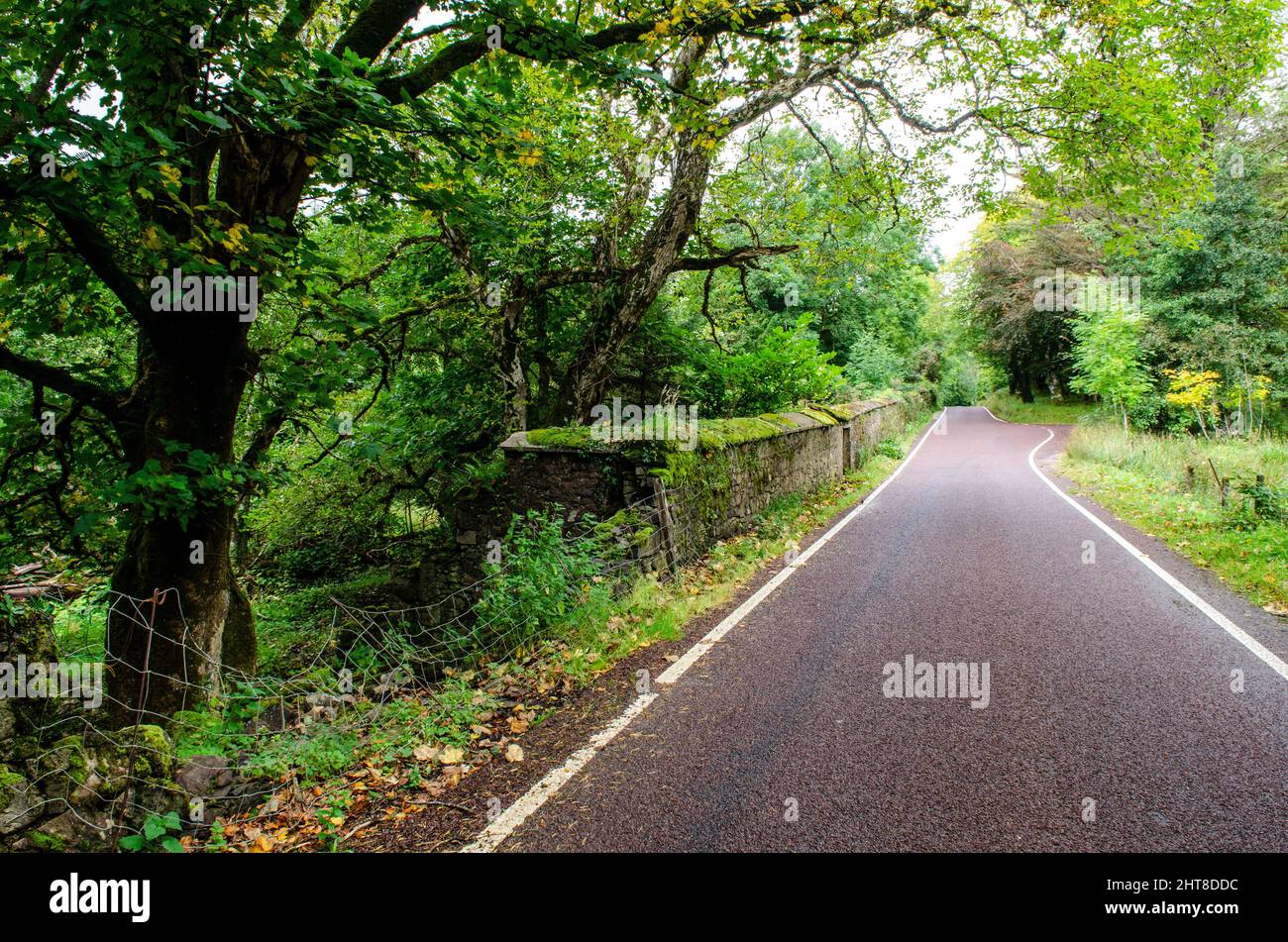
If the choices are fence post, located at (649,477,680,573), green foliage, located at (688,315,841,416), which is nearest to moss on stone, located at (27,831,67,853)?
fence post, located at (649,477,680,573)

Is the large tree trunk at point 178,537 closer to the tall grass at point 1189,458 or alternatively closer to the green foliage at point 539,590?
the green foliage at point 539,590

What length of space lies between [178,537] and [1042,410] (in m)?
46.5

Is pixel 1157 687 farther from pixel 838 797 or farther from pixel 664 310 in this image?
pixel 664 310

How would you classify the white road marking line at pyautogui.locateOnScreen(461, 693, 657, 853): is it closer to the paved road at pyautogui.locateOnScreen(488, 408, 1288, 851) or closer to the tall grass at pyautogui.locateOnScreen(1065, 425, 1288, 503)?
the paved road at pyautogui.locateOnScreen(488, 408, 1288, 851)

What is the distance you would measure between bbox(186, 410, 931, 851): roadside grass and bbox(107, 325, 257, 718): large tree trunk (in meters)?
1.00

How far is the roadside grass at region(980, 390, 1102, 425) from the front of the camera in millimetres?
36844

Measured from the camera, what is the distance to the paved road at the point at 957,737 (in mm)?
2805

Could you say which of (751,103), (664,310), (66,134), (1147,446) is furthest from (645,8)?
(1147,446)

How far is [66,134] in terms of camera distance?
9.52ft

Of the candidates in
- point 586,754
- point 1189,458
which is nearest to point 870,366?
point 1189,458

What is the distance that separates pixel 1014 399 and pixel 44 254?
53198mm

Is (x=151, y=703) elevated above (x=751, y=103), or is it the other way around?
(x=751, y=103)

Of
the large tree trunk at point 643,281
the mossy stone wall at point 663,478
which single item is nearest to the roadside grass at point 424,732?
the mossy stone wall at point 663,478

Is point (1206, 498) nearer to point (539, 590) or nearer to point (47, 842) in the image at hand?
point (539, 590)
